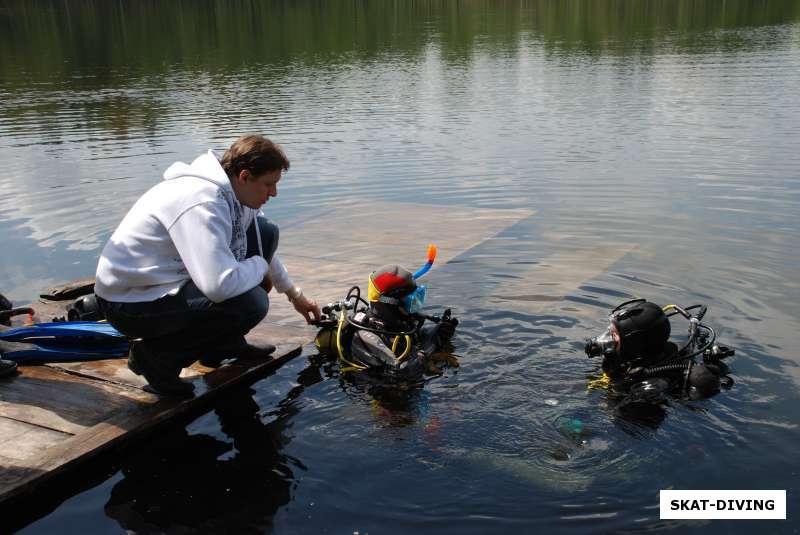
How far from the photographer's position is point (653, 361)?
5.02 m

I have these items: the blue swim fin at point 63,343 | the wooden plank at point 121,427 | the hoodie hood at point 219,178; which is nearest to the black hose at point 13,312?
the blue swim fin at point 63,343

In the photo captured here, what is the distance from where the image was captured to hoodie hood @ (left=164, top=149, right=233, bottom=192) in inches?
168

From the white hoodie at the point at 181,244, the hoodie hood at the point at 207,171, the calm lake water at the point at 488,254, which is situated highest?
the hoodie hood at the point at 207,171

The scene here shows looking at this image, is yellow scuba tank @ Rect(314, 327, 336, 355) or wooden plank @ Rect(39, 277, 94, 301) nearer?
yellow scuba tank @ Rect(314, 327, 336, 355)

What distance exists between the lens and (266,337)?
6059mm

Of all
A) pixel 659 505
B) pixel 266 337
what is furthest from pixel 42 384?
pixel 659 505

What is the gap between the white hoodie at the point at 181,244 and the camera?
4113 mm

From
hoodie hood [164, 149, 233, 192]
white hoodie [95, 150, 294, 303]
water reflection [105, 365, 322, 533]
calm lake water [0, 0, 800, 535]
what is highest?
hoodie hood [164, 149, 233, 192]

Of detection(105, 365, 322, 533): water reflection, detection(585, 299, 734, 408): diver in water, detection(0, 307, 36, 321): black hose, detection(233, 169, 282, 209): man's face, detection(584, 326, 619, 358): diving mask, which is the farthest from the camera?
detection(0, 307, 36, 321): black hose

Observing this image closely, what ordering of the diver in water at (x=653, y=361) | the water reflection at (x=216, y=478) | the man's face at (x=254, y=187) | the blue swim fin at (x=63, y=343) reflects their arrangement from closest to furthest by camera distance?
the water reflection at (x=216, y=478), the man's face at (x=254, y=187), the diver in water at (x=653, y=361), the blue swim fin at (x=63, y=343)

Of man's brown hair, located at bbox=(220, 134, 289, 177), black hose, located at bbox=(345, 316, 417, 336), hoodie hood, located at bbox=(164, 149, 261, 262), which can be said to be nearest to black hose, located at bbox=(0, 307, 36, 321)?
hoodie hood, located at bbox=(164, 149, 261, 262)

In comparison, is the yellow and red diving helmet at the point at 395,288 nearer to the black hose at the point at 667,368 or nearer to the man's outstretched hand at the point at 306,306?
the man's outstretched hand at the point at 306,306

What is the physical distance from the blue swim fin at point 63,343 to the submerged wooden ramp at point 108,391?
79 mm

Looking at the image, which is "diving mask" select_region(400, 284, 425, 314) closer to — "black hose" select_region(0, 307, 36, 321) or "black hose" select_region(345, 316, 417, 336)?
"black hose" select_region(345, 316, 417, 336)
